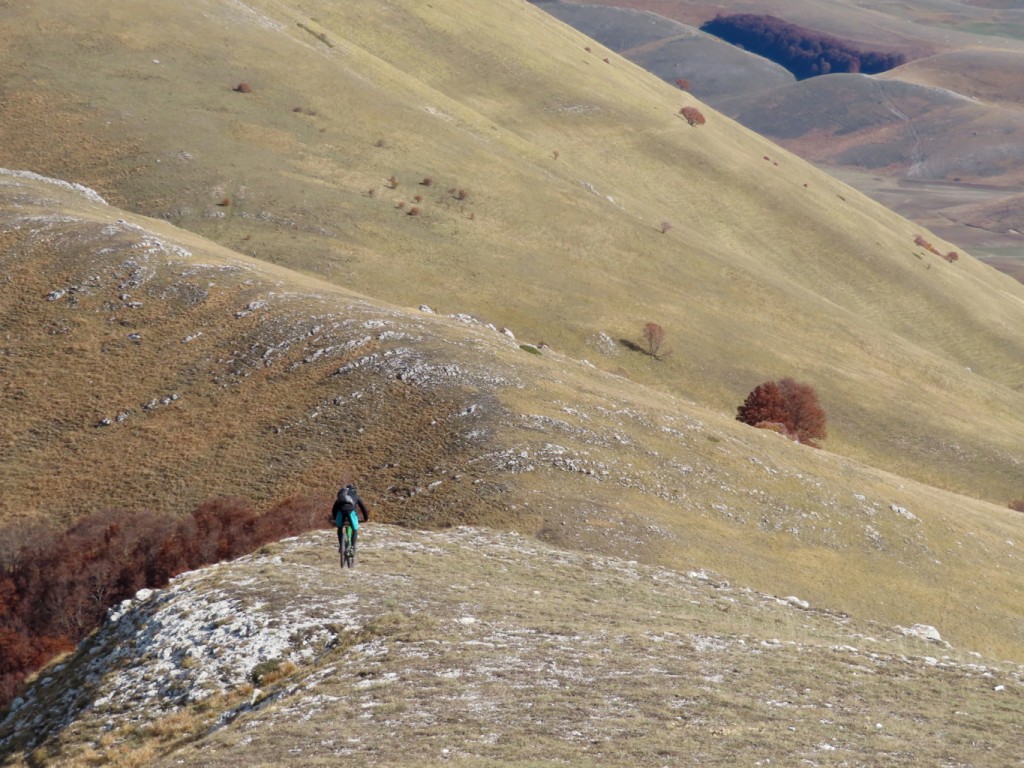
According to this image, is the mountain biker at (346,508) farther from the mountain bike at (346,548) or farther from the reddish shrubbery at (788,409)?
the reddish shrubbery at (788,409)

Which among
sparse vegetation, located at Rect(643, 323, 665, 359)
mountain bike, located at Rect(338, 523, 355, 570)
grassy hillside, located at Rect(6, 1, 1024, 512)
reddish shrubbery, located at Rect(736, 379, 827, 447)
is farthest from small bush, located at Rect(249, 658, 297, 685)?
sparse vegetation, located at Rect(643, 323, 665, 359)

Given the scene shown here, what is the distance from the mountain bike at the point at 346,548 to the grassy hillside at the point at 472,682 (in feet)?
2.28

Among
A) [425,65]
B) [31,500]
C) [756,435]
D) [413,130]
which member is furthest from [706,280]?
[31,500]

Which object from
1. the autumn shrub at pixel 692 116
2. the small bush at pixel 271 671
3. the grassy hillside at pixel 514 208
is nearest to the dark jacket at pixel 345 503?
the small bush at pixel 271 671

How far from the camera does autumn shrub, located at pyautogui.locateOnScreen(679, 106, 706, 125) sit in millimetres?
160500

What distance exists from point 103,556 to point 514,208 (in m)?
72.4

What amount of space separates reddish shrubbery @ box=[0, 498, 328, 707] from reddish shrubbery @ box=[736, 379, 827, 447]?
45.4m

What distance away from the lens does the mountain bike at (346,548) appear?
93.9 feet

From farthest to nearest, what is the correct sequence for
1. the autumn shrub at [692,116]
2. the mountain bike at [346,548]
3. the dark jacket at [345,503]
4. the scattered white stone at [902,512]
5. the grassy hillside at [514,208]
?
the autumn shrub at [692,116], the grassy hillside at [514,208], the scattered white stone at [902,512], the mountain bike at [346,548], the dark jacket at [345,503]

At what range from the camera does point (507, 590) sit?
98.9ft

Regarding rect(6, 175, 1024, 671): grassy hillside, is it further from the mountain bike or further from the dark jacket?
the dark jacket

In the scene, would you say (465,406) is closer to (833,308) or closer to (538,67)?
(833,308)

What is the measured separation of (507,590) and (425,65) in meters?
124

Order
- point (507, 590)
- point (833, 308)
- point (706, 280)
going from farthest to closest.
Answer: point (833, 308) < point (706, 280) < point (507, 590)
